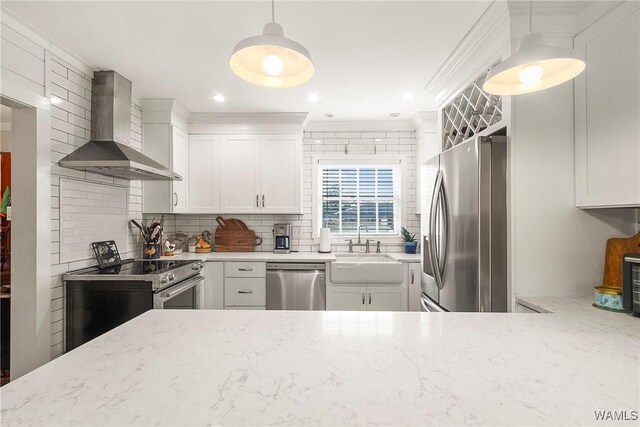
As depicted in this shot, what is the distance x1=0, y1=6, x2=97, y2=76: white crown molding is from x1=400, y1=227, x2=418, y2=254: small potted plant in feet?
11.3

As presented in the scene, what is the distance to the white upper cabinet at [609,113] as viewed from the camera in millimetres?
1471

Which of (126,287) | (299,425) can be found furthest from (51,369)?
(126,287)

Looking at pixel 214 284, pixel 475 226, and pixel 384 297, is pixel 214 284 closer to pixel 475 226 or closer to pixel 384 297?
pixel 384 297

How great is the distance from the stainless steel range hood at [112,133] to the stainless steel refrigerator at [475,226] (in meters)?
2.31

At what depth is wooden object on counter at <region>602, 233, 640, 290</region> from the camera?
159cm

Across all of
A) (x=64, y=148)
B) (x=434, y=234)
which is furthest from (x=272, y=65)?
(x=64, y=148)

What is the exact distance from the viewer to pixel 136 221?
3.25 meters

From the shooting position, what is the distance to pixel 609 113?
62.6 inches

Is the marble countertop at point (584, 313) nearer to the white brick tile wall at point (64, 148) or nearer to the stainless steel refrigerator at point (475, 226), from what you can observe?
the stainless steel refrigerator at point (475, 226)

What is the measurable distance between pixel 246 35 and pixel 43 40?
4.44 feet

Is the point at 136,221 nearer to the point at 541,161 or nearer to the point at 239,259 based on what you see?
the point at 239,259

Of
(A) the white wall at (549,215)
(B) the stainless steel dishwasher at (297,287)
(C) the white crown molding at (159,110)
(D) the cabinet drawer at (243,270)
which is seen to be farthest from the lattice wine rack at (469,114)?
(C) the white crown molding at (159,110)

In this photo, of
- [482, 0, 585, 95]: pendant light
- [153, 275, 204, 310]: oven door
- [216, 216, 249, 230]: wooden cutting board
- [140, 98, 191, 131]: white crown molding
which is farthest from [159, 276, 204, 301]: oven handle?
[482, 0, 585, 95]: pendant light

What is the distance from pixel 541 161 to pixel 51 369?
2.29 metres
